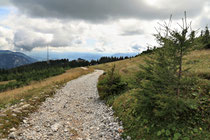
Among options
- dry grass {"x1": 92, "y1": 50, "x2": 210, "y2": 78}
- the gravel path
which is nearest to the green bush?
dry grass {"x1": 92, "y1": 50, "x2": 210, "y2": 78}

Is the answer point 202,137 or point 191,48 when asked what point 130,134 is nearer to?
point 202,137

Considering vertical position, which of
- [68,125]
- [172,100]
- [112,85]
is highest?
[172,100]

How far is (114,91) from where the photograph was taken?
13953 millimetres

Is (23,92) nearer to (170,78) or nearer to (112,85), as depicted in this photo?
(112,85)

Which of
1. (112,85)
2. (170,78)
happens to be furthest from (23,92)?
(170,78)

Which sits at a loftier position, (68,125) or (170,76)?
(170,76)

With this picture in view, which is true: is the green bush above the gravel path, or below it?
above

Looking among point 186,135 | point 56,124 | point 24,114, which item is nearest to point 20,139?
point 56,124

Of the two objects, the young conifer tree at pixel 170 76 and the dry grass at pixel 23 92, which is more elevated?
the young conifer tree at pixel 170 76

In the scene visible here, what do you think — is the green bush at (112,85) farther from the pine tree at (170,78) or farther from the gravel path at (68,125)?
the pine tree at (170,78)

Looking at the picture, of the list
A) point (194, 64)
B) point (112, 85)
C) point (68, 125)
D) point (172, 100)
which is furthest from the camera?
point (194, 64)

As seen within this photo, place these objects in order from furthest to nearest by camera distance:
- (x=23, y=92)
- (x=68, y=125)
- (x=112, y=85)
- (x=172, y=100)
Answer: (x=23, y=92), (x=112, y=85), (x=68, y=125), (x=172, y=100)

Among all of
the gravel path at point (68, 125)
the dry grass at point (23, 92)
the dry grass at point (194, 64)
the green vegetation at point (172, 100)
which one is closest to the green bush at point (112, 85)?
the dry grass at point (194, 64)

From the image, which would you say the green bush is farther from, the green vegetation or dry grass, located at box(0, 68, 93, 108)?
dry grass, located at box(0, 68, 93, 108)
